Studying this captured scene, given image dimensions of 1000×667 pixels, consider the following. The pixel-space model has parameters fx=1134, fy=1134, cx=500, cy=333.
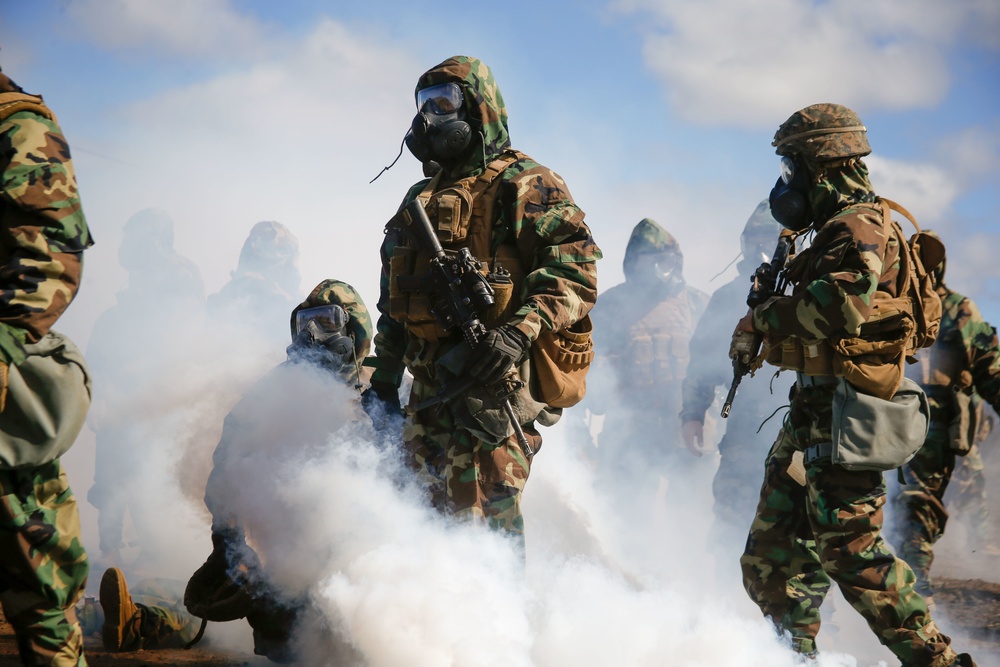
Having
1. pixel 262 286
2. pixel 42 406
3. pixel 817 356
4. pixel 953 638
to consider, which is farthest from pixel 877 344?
pixel 262 286

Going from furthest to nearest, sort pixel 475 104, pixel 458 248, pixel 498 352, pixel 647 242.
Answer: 1. pixel 647 242
2. pixel 475 104
3. pixel 458 248
4. pixel 498 352

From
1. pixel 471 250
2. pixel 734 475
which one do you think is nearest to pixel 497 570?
pixel 471 250

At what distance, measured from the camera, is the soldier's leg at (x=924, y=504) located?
263 inches

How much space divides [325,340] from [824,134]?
2.61 metres

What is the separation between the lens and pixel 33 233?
10.2ft

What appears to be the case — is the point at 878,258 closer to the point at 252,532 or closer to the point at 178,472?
the point at 252,532

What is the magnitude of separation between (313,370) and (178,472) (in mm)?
1949

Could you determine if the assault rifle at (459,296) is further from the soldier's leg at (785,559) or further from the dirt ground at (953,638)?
the dirt ground at (953,638)

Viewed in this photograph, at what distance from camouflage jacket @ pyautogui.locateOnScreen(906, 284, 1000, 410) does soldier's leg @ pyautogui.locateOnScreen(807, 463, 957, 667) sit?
2.37 m

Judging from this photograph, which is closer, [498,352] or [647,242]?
[498,352]

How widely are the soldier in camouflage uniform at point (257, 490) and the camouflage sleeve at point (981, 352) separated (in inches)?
137

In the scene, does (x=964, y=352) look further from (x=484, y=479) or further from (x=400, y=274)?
(x=400, y=274)

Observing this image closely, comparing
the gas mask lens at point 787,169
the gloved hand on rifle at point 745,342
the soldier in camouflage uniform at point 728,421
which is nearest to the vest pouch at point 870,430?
the gloved hand on rifle at point 745,342

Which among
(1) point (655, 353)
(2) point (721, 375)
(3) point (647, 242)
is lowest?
(2) point (721, 375)
